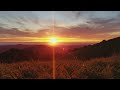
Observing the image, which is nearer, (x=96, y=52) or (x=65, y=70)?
(x=65, y=70)

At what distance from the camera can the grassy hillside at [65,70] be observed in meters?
6.79

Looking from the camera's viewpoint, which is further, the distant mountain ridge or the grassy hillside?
the distant mountain ridge

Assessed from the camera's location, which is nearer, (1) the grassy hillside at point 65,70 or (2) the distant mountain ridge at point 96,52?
(1) the grassy hillside at point 65,70

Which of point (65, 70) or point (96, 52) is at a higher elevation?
point (96, 52)

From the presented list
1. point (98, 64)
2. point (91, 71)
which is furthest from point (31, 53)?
point (91, 71)

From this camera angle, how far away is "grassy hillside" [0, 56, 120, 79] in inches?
267

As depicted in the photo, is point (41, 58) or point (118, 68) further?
point (41, 58)

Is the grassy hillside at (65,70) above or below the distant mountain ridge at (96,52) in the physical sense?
below

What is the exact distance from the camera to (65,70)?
746 cm

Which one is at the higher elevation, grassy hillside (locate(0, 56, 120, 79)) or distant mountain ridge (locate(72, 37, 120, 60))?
distant mountain ridge (locate(72, 37, 120, 60))
